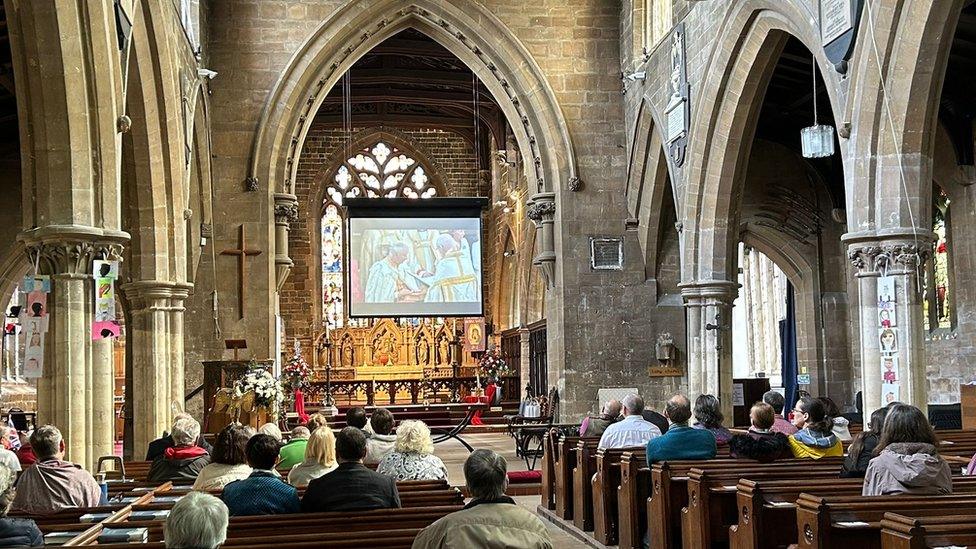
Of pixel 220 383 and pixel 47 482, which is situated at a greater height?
pixel 220 383

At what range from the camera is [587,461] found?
9.70 meters

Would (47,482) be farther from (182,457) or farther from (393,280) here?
(393,280)

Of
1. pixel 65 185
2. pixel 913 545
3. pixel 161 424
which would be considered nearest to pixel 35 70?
pixel 65 185

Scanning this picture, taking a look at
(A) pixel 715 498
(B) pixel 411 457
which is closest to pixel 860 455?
(A) pixel 715 498

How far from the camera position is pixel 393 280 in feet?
71.7

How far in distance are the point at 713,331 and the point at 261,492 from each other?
11.3 m

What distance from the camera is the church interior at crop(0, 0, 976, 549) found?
26.2ft

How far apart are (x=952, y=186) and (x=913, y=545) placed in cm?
1330

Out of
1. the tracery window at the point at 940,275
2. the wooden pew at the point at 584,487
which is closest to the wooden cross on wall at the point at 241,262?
the wooden pew at the point at 584,487

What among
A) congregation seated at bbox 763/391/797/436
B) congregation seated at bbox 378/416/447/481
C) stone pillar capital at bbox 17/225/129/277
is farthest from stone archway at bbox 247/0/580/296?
congregation seated at bbox 378/416/447/481

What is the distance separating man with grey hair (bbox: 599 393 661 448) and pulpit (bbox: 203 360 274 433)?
6069 mm

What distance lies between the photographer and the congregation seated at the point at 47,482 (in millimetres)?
6281

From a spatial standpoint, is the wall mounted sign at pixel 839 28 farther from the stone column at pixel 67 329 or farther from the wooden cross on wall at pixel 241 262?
the wooden cross on wall at pixel 241 262

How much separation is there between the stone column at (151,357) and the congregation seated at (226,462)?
7.76m
